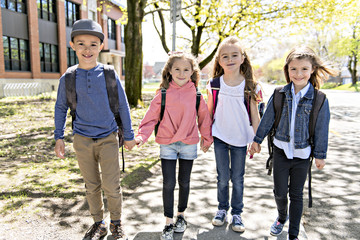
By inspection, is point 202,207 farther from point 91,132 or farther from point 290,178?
point 91,132

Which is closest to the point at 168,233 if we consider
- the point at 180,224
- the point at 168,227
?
the point at 168,227

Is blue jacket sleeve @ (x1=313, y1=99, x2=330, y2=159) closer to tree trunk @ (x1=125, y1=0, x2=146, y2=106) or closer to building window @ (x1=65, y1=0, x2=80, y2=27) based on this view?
tree trunk @ (x1=125, y1=0, x2=146, y2=106)

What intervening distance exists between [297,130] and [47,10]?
25797 millimetres

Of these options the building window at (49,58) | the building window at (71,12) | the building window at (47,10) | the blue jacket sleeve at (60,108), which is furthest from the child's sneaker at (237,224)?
the building window at (71,12)

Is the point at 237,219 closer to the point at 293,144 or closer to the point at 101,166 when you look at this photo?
the point at 293,144

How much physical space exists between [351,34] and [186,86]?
47.7 metres

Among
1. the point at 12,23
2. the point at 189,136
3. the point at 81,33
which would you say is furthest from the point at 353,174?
the point at 12,23

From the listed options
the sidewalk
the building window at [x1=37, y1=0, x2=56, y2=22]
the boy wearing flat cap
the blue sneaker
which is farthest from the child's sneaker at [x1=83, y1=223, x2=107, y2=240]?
the building window at [x1=37, y1=0, x2=56, y2=22]

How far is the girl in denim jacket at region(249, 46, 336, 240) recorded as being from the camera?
264cm

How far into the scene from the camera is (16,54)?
20.9 m

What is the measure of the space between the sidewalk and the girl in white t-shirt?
0.53 feet

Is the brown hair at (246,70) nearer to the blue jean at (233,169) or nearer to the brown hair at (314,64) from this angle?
the brown hair at (314,64)

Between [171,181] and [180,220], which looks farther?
[180,220]

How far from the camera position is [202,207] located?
3514mm
